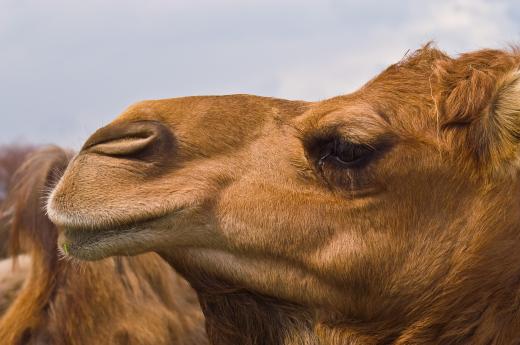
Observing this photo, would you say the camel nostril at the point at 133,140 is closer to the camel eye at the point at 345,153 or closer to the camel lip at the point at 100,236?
the camel lip at the point at 100,236

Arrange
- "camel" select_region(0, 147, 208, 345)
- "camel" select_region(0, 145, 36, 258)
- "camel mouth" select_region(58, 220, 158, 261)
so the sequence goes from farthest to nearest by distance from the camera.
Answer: "camel" select_region(0, 145, 36, 258) → "camel" select_region(0, 147, 208, 345) → "camel mouth" select_region(58, 220, 158, 261)

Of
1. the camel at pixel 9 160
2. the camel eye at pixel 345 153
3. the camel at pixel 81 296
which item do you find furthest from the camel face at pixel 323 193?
the camel at pixel 9 160

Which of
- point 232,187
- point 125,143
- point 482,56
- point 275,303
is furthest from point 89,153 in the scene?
point 482,56

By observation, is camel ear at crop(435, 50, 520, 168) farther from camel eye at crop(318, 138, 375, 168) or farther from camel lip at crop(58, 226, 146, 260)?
camel lip at crop(58, 226, 146, 260)

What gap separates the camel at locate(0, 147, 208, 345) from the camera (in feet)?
16.5

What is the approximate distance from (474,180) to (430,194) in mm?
171

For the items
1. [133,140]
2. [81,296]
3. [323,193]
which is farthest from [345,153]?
[81,296]

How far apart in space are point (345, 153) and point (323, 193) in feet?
0.57

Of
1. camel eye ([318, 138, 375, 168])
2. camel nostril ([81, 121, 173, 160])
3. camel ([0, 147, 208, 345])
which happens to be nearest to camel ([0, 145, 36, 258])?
camel ([0, 147, 208, 345])

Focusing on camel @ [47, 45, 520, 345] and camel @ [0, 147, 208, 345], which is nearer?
camel @ [47, 45, 520, 345]

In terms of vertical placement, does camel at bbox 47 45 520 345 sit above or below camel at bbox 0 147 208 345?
above

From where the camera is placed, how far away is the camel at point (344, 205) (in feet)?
11.7

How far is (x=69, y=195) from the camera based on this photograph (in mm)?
3572

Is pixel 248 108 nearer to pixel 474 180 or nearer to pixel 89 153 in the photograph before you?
pixel 89 153
